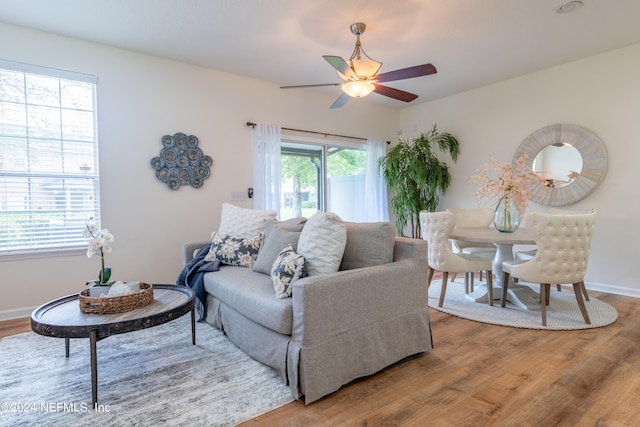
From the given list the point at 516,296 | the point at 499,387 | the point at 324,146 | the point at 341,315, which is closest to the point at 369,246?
the point at 341,315

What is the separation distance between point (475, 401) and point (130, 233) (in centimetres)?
357

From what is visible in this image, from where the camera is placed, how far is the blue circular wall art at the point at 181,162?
12.7 feet

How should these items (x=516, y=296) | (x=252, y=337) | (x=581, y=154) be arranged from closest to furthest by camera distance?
(x=252, y=337) → (x=516, y=296) → (x=581, y=154)

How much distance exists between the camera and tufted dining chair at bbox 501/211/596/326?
8.96ft

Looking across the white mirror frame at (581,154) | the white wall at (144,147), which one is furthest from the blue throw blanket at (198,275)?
the white mirror frame at (581,154)

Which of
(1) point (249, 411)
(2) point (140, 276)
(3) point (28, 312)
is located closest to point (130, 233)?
(2) point (140, 276)

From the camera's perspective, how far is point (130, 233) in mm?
3691

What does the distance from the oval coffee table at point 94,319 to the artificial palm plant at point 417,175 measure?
379 centimetres

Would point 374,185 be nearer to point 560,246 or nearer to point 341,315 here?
point 560,246

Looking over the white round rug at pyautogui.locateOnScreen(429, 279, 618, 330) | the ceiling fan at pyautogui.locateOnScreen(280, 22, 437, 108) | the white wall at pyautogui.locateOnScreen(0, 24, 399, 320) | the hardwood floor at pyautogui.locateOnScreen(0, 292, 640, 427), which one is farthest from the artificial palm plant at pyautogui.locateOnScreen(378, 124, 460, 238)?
the hardwood floor at pyautogui.locateOnScreen(0, 292, 640, 427)

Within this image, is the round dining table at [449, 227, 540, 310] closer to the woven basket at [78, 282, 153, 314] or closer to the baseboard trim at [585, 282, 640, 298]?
the baseboard trim at [585, 282, 640, 298]

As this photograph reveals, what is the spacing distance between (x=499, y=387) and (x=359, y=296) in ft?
3.15

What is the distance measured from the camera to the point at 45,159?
328 centimetres

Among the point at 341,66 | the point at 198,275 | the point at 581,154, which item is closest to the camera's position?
the point at 341,66
